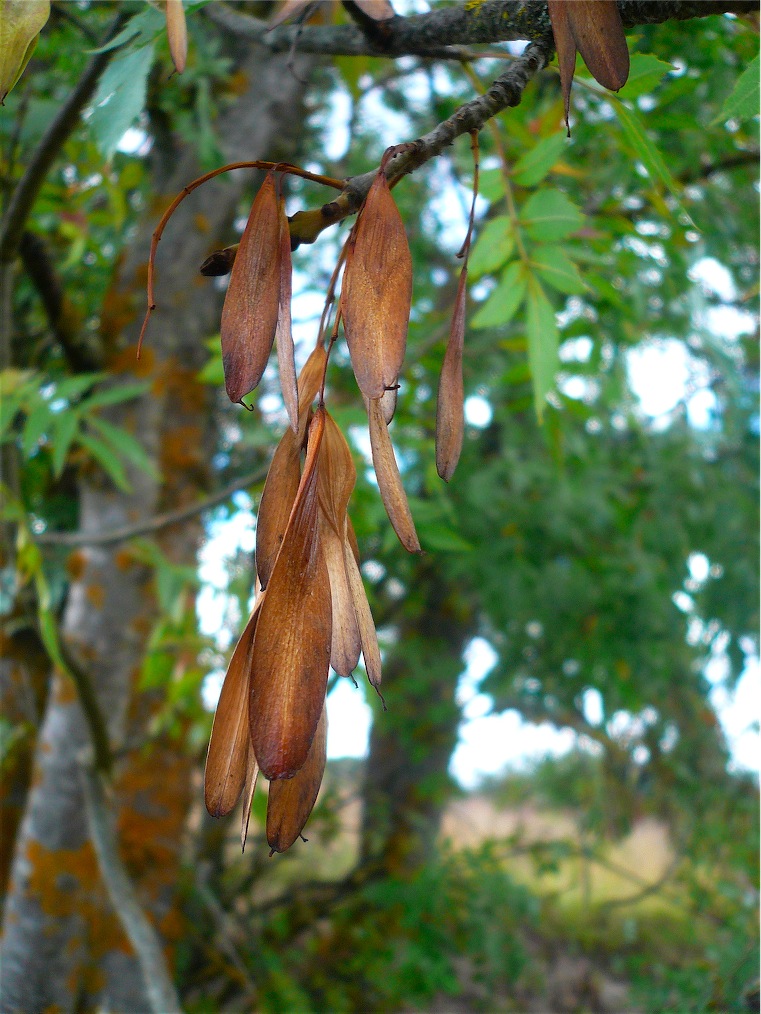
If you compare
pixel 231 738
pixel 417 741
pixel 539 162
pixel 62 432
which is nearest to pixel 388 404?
pixel 231 738

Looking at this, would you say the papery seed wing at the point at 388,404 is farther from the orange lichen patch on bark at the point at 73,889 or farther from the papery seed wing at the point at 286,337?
the orange lichen patch on bark at the point at 73,889

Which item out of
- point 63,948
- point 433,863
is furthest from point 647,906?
point 63,948

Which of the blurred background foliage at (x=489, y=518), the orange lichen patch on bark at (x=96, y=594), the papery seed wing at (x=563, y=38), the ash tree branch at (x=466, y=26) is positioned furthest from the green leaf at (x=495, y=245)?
the orange lichen patch on bark at (x=96, y=594)

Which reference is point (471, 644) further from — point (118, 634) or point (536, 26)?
point (536, 26)

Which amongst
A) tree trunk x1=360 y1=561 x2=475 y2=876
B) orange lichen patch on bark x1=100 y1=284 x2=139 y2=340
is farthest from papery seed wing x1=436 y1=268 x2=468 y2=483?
tree trunk x1=360 y1=561 x2=475 y2=876

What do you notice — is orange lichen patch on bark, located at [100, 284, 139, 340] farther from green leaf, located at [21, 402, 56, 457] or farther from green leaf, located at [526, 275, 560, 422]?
green leaf, located at [526, 275, 560, 422]

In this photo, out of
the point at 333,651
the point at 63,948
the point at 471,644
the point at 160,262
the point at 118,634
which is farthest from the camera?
the point at 471,644
